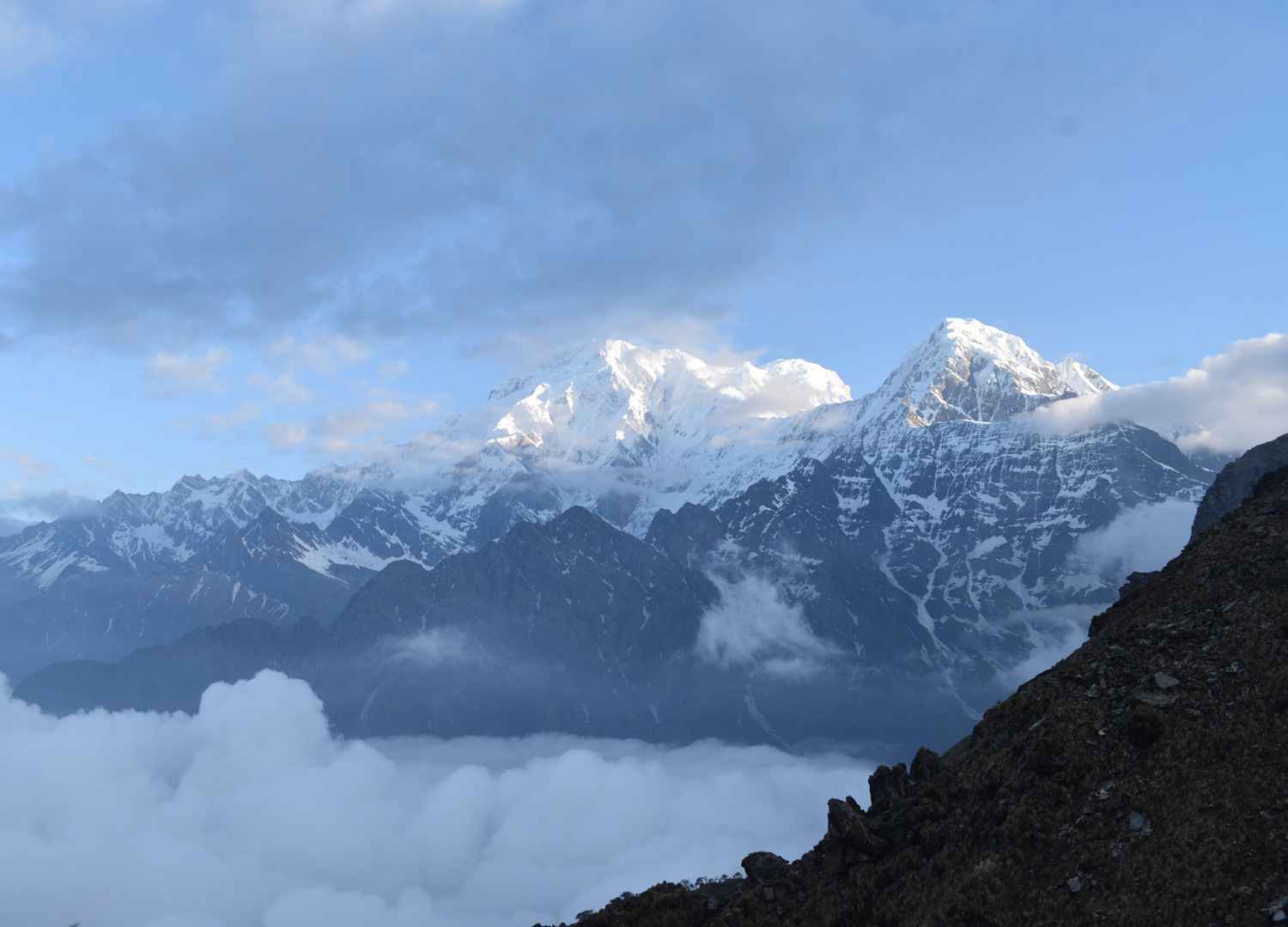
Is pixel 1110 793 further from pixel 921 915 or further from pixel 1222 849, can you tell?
pixel 921 915

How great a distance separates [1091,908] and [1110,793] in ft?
30.2

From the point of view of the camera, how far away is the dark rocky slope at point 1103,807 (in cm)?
5647

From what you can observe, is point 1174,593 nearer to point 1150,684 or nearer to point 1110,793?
point 1150,684

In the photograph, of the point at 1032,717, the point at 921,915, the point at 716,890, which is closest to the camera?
the point at 921,915

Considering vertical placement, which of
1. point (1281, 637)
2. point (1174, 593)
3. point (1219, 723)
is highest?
point (1174, 593)

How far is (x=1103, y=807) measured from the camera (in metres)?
63.3

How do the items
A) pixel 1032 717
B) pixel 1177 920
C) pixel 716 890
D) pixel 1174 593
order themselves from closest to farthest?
pixel 1177 920 → pixel 1032 717 → pixel 716 890 → pixel 1174 593

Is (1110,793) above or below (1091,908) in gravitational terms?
above

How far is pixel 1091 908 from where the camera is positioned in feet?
186

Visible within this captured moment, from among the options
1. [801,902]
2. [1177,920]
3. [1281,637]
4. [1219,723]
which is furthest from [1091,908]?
[1281,637]

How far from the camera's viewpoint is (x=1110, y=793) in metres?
63.9

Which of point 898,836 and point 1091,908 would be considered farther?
point 898,836

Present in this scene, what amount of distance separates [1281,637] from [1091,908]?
87.0 ft

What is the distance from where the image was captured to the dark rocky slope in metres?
56.5
